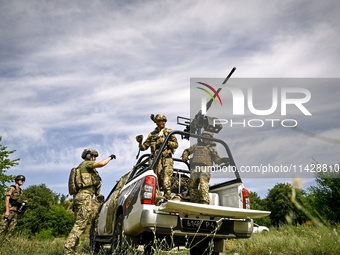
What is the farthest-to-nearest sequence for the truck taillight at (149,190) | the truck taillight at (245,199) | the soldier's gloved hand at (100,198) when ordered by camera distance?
the soldier's gloved hand at (100,198)
the truck taillight at (245,199)
the truck taillight at (149,190)

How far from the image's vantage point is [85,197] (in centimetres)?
707

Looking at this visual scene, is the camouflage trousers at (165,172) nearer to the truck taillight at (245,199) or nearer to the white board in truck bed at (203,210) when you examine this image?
the white board in truck bed at (203,210)

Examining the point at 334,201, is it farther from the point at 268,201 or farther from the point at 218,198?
the point at 268,201

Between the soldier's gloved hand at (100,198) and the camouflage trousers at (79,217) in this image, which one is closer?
the camouflage trousers at (79,217)

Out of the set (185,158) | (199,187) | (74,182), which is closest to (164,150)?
(185,158)

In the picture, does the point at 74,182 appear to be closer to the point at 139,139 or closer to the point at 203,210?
the point at 139,139

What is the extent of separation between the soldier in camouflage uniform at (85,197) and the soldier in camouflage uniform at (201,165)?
154 centimetres

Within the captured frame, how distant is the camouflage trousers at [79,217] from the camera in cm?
669

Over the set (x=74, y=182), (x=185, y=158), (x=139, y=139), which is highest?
(x=139, y=139)

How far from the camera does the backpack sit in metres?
7.16

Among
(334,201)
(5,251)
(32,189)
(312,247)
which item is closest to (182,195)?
(312,247)

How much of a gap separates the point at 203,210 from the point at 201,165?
1877mm

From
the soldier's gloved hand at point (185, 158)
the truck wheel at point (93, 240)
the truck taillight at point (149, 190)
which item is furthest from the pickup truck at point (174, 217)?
the truck wheel at point (93, 240)

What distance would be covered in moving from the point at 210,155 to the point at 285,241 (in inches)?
88.1
